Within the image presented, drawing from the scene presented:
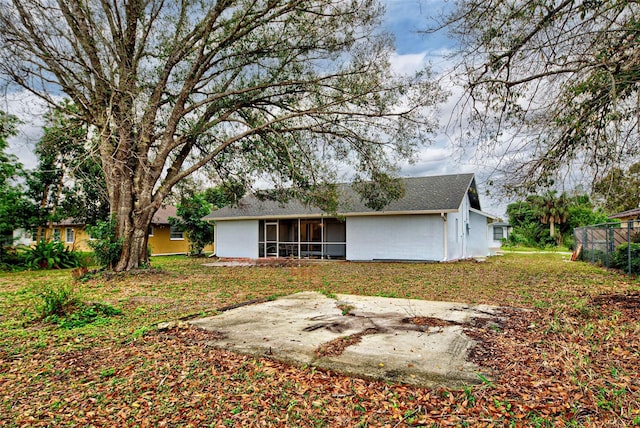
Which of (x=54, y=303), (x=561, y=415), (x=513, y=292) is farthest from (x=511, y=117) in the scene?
(x=54, y=303)

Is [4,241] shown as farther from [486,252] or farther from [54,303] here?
[486,252]

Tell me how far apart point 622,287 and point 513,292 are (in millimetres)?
2602

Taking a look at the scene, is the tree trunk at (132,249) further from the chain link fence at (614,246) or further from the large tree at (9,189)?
the chain link fence at (614,246)

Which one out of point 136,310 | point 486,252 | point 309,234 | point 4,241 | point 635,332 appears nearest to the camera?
point 635,332

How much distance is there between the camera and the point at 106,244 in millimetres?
12398

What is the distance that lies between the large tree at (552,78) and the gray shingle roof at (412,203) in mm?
9517

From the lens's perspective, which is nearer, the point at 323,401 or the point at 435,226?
the point at 323,401

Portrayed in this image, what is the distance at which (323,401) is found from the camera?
3.11 metres

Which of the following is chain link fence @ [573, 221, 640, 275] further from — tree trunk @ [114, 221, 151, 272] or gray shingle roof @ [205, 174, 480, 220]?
tree trunk @ [114, 221, 151, 272]

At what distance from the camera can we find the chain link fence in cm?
1105

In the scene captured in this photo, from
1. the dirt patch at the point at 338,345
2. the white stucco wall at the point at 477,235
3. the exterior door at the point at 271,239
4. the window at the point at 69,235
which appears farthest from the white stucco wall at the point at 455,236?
the window at the point at 69,235

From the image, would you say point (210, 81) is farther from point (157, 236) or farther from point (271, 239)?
point (157, 236)

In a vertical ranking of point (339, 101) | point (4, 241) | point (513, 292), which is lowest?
point (513, 292)

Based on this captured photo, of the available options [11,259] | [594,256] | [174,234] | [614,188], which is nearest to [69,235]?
[174,234]
